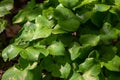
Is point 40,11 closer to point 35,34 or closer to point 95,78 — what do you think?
point 35,34

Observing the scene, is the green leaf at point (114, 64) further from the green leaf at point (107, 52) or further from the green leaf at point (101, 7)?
the green leaf at point (101, 7)

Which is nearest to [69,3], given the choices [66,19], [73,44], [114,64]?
[66,19]

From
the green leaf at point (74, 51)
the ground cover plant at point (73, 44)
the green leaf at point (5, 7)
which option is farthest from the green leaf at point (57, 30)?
the green leaf at point (5, 7)

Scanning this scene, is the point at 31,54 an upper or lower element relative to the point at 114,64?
upper

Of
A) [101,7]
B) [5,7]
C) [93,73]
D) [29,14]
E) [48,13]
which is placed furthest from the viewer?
[5,7]

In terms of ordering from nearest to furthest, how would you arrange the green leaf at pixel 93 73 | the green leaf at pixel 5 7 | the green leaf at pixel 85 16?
the green leaf at pixel 93 73 < the green leaf at pixel 85 16 < the green leaf at pixel 5 7

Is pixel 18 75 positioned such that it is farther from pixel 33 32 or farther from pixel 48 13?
pixel 48 13

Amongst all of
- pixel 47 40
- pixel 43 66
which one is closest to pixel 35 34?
pixel 47 40
